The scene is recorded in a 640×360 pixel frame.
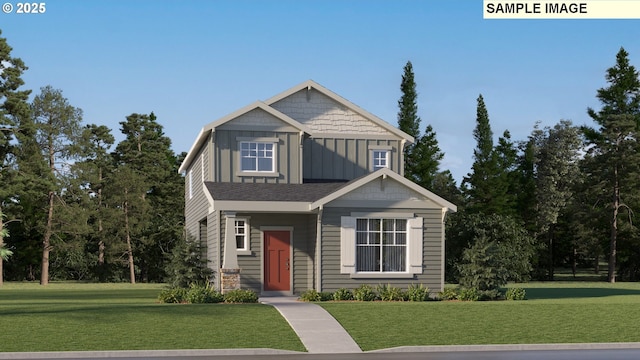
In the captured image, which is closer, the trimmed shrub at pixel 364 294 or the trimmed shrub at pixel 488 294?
the trimmed shrub at pixel 364 294

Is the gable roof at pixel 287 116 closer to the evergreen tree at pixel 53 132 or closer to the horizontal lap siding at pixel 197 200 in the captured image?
the horizontal lap siding at pixel 197 200

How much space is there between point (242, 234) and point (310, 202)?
3.72 m

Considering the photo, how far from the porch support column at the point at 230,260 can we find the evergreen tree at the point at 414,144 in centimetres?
3907

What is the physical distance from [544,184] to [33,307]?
59.5 m

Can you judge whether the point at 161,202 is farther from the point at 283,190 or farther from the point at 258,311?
the point at 258,311

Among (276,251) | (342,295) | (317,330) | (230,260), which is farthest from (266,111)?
(317,330)

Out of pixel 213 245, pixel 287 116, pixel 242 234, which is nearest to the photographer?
pixel 242 234

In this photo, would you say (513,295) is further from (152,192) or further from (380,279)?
(152,192)

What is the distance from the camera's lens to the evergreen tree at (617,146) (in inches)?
2650

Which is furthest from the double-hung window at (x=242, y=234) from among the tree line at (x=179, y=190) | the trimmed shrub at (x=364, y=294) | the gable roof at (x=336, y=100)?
the tree line at (x=179, y=190)

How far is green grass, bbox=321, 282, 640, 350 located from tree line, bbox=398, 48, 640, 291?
34.2 meters

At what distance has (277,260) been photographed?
32844 mm

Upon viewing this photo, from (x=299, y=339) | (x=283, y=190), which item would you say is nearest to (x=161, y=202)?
(x=283, y=190)

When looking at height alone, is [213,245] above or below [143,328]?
above
